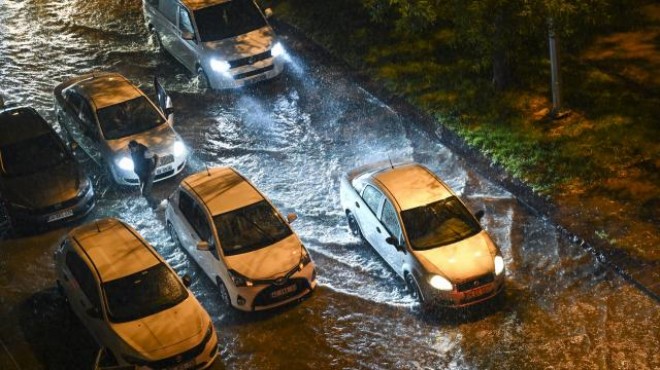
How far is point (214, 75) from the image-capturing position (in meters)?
20.2

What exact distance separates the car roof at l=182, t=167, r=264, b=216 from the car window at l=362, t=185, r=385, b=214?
1.76 metres

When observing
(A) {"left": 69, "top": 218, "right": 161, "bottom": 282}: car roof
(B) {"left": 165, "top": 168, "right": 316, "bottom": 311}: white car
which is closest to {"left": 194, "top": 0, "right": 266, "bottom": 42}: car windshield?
(B) {"left": 165, "top": 168, "right": 316, "bottom": 311}: white car

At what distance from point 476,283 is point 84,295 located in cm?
576

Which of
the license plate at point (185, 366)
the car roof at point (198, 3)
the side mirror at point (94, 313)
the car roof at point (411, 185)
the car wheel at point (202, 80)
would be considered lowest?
the license plate at point (185, 366)

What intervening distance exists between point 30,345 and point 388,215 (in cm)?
582

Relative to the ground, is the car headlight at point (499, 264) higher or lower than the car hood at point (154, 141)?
lower

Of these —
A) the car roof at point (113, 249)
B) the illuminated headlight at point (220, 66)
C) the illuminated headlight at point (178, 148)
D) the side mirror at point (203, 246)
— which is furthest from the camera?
the illuminated headlight at point (220, 66)

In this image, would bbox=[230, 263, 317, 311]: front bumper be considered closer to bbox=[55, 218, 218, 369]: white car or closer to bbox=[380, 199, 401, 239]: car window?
bbox=[55, 218, 218, 369]: white car

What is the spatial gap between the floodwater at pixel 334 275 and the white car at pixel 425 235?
16.5 inches

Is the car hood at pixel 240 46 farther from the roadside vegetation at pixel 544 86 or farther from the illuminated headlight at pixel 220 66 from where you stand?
the roadside vegetation at pixel 544 86

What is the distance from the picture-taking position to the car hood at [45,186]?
1597 centimetres

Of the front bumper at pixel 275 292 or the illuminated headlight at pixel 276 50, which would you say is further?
the illuminated headlight at pixel 276 50

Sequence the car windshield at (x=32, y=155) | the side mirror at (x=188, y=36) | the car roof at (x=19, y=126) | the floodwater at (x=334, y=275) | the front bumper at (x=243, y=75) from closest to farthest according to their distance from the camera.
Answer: the floodwater at (x=334, y=275) → the car windshield at (x=32, y=155) → the car roof at (x=19, y=126) → the front bumper at (x=243, y=75) → the side mirror at (x=188, y=36)

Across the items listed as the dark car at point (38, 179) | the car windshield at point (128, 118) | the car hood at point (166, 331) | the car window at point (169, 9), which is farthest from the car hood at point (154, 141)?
the car hood at point (166, 331)
